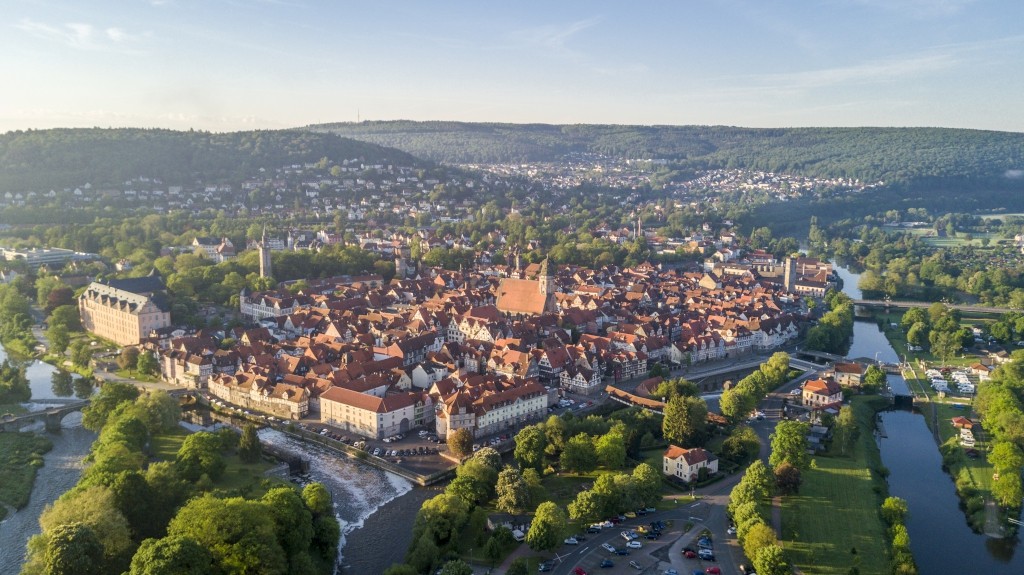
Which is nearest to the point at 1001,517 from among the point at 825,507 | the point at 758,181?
the point at 825,507

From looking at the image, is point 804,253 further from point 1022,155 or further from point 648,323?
point 1022,155

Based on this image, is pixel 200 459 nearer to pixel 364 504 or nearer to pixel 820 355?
pixel 364 504

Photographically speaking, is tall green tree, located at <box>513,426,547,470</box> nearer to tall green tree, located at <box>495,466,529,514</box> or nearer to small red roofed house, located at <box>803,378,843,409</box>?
tall green tree, located at <box>495,466,529,514</box>

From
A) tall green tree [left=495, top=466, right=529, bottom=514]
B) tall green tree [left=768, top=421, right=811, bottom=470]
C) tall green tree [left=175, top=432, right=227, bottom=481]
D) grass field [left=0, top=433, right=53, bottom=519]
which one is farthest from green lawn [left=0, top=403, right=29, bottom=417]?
tall green tree [left=768, top=421, right=811, bottom=470]

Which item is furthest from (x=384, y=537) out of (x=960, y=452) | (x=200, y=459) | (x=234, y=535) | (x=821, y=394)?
(x=960, y=452)

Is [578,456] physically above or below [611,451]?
below

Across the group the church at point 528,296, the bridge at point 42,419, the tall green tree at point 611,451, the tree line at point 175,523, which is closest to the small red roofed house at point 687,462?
the tall green tree at point 611,451
